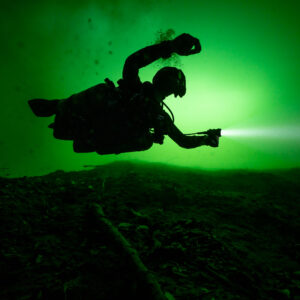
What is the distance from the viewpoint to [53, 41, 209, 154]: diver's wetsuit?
136 inches

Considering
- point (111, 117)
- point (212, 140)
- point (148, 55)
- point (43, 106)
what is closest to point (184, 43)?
point (148, 55)

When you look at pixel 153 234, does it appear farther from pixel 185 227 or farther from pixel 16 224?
pixel 16 224

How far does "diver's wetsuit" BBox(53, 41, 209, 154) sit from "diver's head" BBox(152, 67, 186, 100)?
0.68 feet

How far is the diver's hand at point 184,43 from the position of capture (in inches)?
118

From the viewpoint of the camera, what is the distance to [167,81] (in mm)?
3799

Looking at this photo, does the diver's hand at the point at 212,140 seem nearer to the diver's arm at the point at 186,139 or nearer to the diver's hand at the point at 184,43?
the diver's arm at the point at 186,139

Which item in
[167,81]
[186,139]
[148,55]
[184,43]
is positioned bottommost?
[186,139]

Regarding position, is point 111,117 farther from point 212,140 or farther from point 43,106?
point 212,140

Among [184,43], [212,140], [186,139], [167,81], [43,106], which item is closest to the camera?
[184,43]

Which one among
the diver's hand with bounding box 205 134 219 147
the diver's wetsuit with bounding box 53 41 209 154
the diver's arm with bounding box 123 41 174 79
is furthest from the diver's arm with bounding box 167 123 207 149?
the diver's arm with bounding box 123 41 174 79

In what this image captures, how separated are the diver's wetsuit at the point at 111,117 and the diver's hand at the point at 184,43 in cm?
71

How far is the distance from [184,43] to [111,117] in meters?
1.64

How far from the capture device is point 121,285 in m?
2.46

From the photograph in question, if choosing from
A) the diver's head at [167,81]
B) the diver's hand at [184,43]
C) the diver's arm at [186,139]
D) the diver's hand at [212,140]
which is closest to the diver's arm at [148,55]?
the diver's hand at [184,43]
